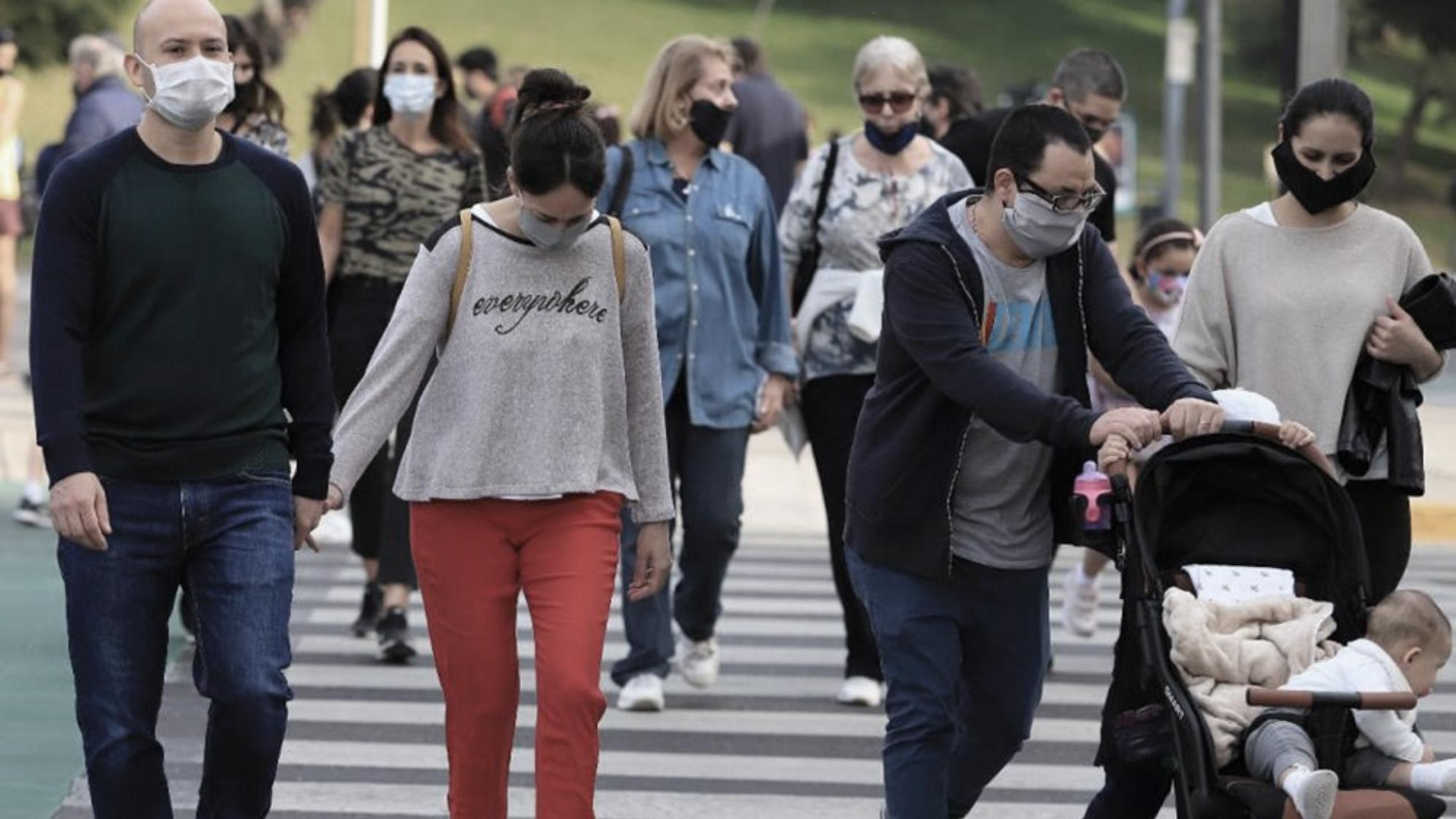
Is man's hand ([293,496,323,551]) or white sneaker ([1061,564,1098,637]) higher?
man's hand ([293,496,323,551])

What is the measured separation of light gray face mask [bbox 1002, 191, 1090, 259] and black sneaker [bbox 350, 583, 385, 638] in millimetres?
4849

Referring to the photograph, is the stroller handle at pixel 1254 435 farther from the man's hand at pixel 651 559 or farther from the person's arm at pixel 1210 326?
the man's hand at pixel 651 559

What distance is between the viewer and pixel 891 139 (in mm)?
9477

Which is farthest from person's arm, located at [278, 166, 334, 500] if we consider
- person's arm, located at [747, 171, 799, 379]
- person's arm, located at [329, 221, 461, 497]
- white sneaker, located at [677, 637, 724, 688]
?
white sneaker, located at [677, 637, 724, 688]

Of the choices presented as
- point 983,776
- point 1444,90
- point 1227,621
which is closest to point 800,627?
point 983,776

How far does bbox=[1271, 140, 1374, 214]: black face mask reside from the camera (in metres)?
6.90

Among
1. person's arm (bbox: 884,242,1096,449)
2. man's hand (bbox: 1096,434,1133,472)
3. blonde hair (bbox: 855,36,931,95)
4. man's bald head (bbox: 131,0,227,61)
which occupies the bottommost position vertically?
man's hand (bbox: 1096,434,1133,472)

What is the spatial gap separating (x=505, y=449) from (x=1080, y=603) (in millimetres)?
5195

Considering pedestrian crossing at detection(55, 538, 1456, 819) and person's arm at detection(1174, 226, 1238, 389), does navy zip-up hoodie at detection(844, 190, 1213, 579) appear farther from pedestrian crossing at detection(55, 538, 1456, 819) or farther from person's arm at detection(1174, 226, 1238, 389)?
pedestrian crossing at detection(55, 538, 1456, 819)

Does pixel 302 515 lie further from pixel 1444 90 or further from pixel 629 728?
pixel 1444 90

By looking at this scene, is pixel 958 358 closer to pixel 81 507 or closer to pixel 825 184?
pixel 81 507

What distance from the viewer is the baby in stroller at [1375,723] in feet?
18.3

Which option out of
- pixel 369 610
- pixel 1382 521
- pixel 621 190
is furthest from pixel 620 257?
pixel 369 610

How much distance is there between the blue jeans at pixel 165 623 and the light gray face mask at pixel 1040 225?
160cm
